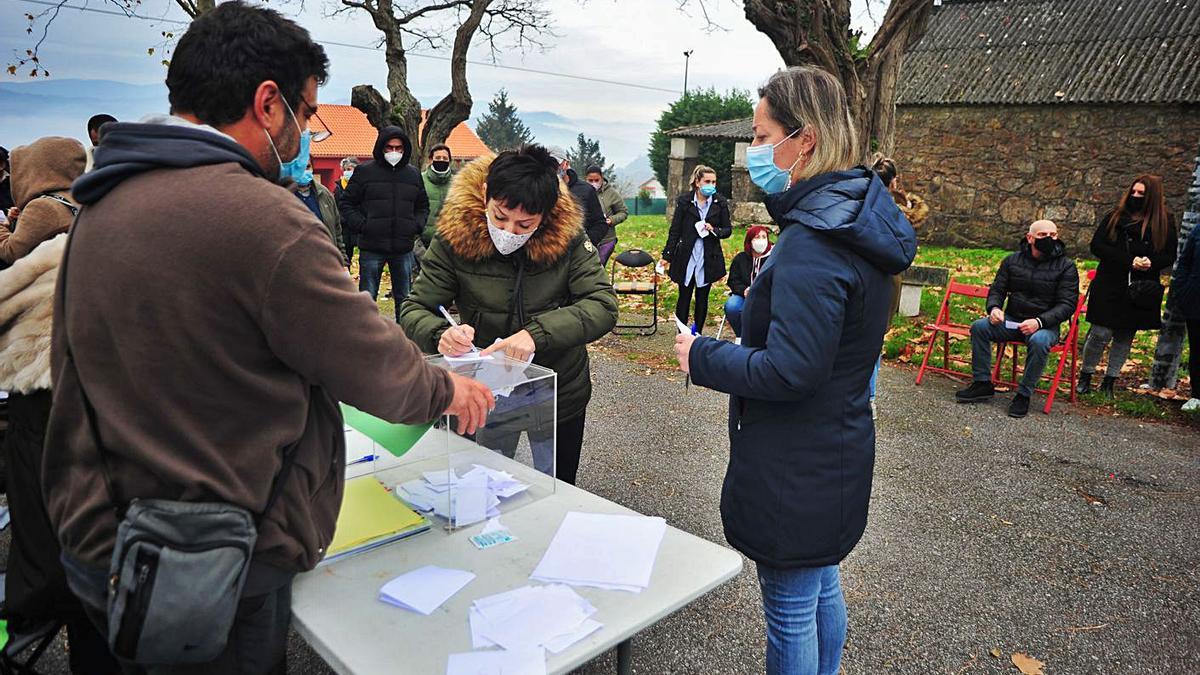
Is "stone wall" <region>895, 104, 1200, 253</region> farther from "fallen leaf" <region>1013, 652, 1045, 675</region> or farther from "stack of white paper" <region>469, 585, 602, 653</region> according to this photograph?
"stack of white paper" <region>469, 585, 602, 653</region>

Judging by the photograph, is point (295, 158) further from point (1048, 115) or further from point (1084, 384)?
point (1048, 115)

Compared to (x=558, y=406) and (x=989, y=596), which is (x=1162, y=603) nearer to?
(x=989, y=596)

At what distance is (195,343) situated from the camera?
1.26 m

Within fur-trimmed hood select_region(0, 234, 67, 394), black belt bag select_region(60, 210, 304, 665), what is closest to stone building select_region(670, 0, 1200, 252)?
fur-trimmed hood select_region(0, 234, 67, 394)

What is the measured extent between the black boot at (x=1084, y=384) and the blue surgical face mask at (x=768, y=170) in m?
5.56

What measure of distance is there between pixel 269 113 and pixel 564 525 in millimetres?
1287

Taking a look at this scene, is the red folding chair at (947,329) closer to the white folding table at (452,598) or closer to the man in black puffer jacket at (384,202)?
the man in black puffer jacket at (384,202)

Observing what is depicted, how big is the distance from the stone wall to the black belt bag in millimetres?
17611

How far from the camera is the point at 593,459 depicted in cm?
496

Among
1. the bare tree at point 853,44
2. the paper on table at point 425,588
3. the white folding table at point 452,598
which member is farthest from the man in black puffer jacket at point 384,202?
the paper on table at point 425,588

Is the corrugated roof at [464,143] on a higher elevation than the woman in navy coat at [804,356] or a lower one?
higher

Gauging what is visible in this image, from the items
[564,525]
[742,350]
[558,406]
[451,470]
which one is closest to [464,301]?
[558,406]

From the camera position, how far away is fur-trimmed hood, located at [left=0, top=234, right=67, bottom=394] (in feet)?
7.53

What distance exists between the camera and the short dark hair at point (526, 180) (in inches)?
104
